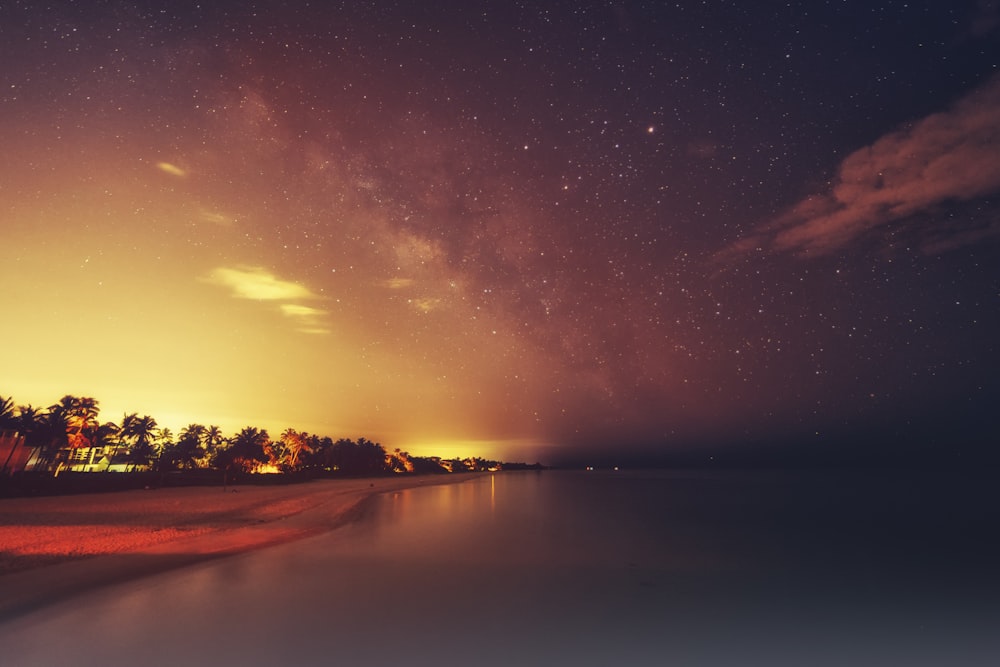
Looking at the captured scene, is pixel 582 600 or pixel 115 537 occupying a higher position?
pixel 115 537

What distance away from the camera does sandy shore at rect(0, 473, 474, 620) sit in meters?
15.4

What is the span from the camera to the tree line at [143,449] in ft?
211

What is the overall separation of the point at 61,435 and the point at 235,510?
4822 cm

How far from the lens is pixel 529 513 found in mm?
52594

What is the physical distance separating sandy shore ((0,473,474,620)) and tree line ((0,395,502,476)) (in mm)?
29876

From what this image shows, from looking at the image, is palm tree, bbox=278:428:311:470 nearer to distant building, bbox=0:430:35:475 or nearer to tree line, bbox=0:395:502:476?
tree line, bbox=0:395:502:476

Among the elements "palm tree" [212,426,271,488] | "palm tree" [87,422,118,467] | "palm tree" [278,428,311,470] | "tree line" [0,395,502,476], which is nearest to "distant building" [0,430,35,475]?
"tree line" [0,395,502,476]

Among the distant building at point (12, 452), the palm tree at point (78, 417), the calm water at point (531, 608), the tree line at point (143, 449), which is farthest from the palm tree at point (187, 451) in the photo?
the calm water at point (531, 608)

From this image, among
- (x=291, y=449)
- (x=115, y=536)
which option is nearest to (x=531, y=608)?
(x=115, y=536)

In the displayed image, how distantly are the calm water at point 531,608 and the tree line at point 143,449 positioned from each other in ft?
178

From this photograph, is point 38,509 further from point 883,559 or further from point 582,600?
point 883,559

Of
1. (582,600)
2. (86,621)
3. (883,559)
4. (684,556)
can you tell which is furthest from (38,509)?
(883,559)

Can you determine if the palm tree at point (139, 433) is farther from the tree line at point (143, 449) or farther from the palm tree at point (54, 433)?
the palm tree at point (54, 433)

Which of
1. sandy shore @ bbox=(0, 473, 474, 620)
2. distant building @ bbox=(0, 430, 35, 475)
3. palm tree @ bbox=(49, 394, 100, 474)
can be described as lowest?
sandy shore @ bbox=(0, 473, 474, 620)
